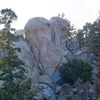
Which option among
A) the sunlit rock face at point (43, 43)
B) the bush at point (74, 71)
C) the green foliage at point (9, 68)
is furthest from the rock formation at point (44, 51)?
the green foliage at point (9, 68)

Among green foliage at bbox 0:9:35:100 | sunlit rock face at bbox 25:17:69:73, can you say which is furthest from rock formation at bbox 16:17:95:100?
green foliage at bbox 0:9:35:100

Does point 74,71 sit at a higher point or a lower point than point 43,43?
lower

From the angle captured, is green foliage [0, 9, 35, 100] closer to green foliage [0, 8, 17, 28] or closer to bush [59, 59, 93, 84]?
green foliage [0, 8, 17, 28]

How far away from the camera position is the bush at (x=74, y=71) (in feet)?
166

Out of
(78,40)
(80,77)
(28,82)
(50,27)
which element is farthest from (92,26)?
(28,82)

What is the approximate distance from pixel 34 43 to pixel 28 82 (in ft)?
74.7

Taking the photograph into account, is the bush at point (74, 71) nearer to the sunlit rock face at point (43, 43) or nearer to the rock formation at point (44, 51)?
the rock formation at point (44, 51)

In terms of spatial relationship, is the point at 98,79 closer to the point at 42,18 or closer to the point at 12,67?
the point at 42,18

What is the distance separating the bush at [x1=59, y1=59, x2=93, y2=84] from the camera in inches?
1997

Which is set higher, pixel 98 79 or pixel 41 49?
pixel 41 49

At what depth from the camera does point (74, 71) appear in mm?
51125

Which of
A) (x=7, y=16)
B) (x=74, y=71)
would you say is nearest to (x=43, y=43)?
(x=74, y=71)

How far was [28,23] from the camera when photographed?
5300 centimetres

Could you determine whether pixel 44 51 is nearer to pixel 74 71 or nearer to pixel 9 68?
pixel 74 71
